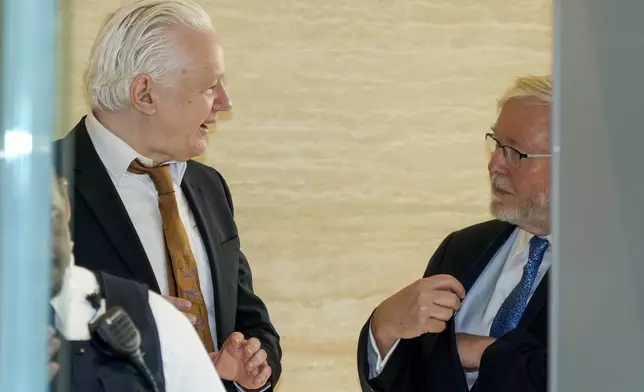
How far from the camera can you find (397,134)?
9.46 feet

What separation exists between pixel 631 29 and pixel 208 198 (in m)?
1.25

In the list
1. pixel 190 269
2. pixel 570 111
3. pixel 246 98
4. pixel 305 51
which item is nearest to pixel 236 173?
pixel 246 98

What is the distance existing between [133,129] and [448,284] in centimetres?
67

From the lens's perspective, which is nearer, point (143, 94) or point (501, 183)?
point (143, 94)

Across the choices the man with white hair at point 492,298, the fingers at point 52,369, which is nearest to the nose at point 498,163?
the man with white hair at point 492,298

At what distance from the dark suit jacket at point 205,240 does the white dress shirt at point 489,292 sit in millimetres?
239

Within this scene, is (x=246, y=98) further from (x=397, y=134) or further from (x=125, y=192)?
(x=125, y=192)

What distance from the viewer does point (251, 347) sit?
1922 mm

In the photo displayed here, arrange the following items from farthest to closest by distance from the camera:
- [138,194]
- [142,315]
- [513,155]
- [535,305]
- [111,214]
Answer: [513,155]
[535,305]
[138,194]
[111,214]
[142,315]

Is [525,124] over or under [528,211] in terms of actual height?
over

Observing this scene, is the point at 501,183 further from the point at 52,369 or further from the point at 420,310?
the point at 52,369

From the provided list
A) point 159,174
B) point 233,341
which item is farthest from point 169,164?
point 233,341

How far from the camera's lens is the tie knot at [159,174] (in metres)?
1.74

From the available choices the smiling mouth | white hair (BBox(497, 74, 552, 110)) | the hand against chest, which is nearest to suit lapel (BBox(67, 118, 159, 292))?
the hand against chest
